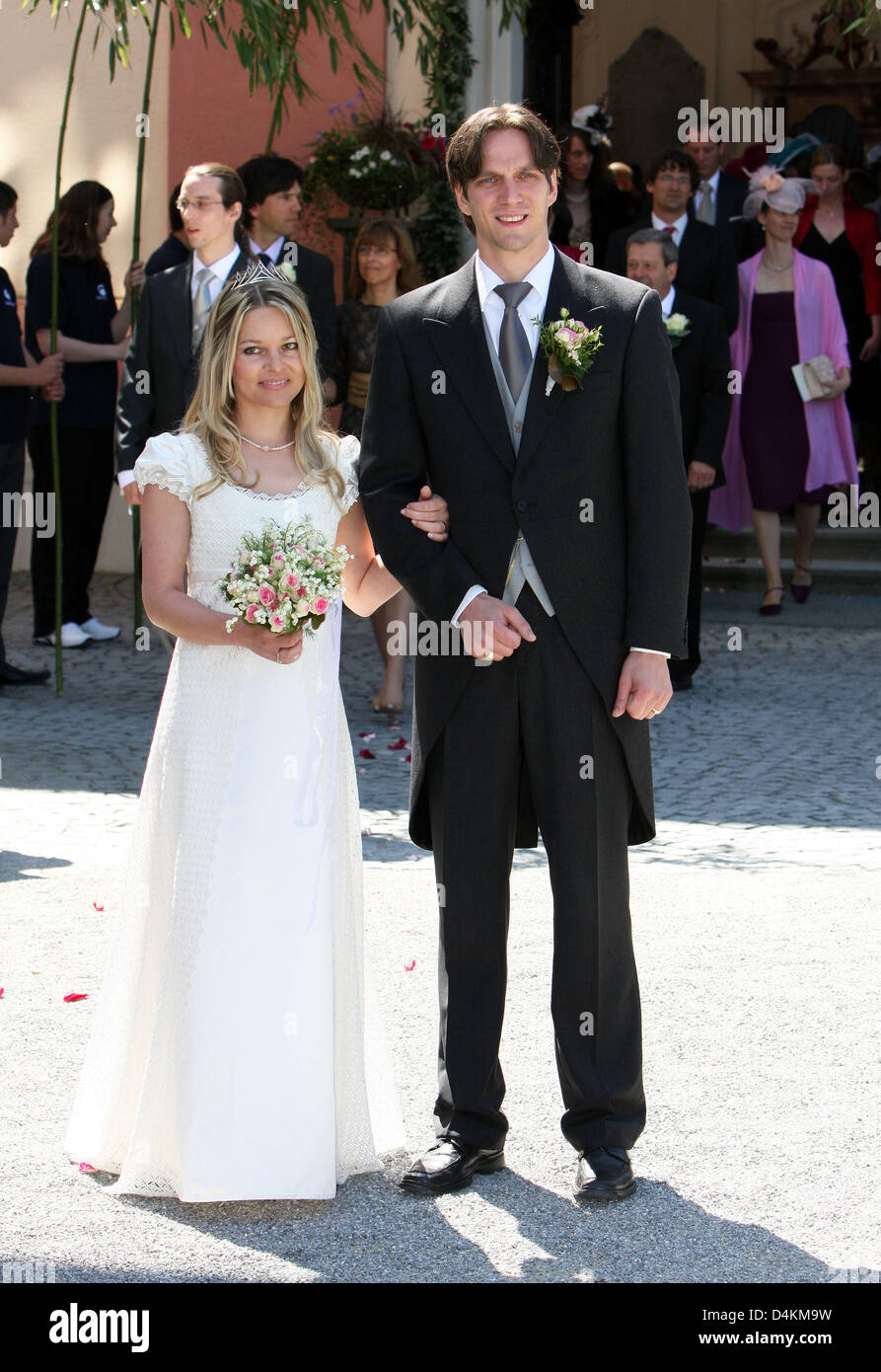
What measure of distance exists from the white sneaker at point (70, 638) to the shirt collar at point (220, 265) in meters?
3.47

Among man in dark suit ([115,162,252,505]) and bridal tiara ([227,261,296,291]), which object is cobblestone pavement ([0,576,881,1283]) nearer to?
man in dark suit ([115,162,252,505])

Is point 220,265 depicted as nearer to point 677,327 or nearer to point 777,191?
point 677,327

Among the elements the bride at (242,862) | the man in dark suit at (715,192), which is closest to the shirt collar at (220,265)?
the bride at (242,862)

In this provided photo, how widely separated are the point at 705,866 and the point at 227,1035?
297 centimetres

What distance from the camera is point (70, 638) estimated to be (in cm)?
1054

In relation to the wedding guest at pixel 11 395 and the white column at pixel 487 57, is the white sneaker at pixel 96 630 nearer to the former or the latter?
the wedding guest at pixel 11 395

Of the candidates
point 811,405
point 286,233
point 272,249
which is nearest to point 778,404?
point 811,405

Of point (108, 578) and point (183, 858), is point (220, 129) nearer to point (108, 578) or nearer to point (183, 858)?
point (108, 578)

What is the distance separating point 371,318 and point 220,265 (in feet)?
3.83

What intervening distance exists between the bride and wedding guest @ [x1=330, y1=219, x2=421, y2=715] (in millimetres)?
4416

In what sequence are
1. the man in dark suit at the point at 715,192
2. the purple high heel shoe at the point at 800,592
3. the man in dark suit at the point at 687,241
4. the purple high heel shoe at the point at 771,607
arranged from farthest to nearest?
the man in dark suit at the point at 715,192 → the purple high heel shoe at the point at 800,592 → the purple high heel shoe at the point at 771,607 → the man in dark suit at the point at 687,241

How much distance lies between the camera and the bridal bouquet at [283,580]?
3.69 metres

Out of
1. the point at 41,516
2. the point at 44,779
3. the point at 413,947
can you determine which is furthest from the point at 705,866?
the point at 41,516

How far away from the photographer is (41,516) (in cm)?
1054
